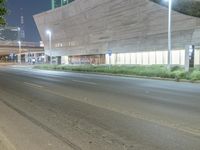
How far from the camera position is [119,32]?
64375 millimetres

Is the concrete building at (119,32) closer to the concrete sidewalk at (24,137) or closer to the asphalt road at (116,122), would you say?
the asphalt road at (116,122)

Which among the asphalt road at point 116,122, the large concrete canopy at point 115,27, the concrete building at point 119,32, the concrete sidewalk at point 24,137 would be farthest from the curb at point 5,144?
the large concrete canopy at point 115,27

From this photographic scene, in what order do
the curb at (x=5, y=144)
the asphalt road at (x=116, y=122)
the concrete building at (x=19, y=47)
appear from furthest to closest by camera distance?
the concrete building at (x=19, y=47) < the asphalt road at (x=116, y=122) < the curb at (x=5, y=144)

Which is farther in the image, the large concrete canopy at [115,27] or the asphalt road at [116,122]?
the large concrete canopy at [115,27]

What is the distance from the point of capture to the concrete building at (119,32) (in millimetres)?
49656

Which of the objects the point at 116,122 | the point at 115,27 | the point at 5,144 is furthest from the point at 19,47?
the point at 5,144

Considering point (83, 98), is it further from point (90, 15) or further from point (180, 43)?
point (90, 15)

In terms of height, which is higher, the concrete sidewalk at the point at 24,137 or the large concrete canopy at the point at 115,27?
the large concrete canopy at the point at 115,27

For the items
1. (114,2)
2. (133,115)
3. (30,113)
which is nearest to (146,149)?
(133,115)

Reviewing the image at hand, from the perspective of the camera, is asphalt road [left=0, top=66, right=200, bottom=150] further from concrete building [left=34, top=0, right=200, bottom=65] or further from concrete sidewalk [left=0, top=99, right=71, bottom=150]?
concrete building [left=34, top=0, right=200, bottom=65]

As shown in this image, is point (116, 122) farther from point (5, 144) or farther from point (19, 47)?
point (19, 47)

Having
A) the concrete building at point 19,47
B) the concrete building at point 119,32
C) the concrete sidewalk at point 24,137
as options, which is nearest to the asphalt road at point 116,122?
the concrete sidewalk at point 24,137

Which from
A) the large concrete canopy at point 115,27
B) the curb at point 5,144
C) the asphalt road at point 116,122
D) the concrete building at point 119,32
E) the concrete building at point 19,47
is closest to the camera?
the curb at point 5,144

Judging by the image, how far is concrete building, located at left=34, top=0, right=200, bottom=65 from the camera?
1955 inches
